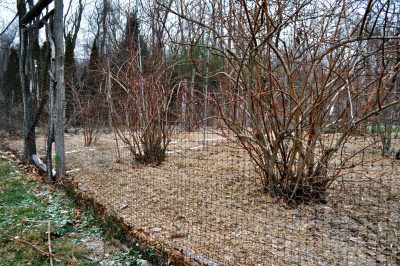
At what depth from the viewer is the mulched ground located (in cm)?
237

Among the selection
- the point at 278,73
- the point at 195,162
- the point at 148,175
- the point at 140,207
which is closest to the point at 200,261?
the point at 140,207

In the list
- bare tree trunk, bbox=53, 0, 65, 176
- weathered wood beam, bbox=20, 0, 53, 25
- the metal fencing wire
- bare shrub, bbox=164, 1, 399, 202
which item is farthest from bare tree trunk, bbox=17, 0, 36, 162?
bare shrub, bbox=164, 1, 399, 202

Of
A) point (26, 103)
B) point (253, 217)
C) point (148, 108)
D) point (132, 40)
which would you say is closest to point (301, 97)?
point (253, 217)

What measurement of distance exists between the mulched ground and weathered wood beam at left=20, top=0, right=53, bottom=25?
3143mm

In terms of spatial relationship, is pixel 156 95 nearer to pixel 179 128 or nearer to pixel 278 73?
pixel 179 128

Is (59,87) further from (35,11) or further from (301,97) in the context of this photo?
(301,97)

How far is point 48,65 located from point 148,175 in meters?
2.51

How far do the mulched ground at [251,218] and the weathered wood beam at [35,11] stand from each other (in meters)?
3.14

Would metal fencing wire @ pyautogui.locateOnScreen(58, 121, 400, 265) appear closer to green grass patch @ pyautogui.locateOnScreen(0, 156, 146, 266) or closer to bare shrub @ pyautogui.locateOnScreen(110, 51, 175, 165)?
green grass patch @ pyautogui.locateOnScreen(0, 156, 146, 266)

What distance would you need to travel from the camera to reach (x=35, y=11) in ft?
19.1

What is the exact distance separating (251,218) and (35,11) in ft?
17.2

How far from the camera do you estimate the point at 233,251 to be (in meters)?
2.43

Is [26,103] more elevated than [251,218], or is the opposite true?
[26,103]

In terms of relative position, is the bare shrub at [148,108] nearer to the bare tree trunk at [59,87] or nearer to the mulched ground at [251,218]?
the bare tree trunk at [59,87]
